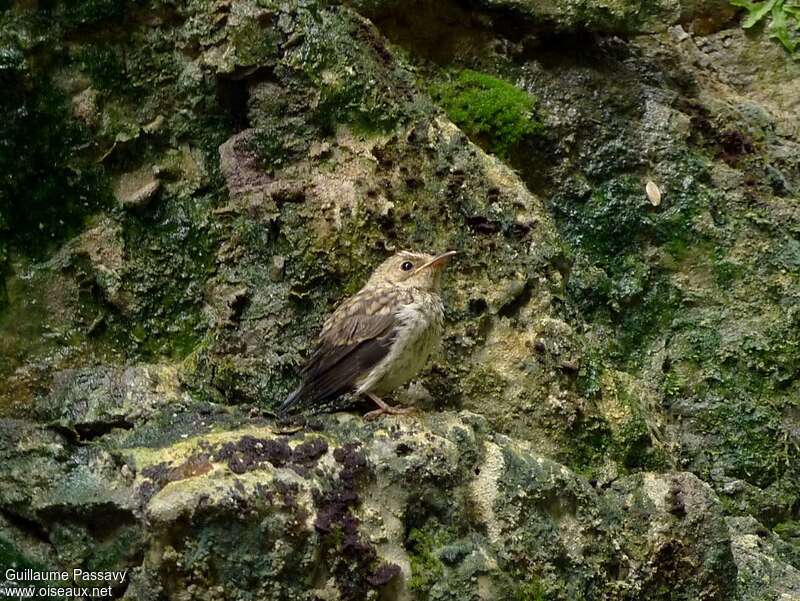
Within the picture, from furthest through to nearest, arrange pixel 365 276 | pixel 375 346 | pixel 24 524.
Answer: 1. pixel 365 276
2. pixel 375 346
3. pixel 24 524

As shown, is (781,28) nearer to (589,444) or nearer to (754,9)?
(754,9)

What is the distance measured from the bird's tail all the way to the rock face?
0.21 m

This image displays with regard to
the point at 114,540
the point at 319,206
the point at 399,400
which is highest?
the point at 319,206

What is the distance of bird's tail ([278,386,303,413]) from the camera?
513cm

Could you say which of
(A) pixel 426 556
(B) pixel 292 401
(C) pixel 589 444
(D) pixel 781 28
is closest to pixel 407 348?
(B) pixel 292 401

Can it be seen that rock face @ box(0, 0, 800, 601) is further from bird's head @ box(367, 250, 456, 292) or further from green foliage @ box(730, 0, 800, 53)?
green foliage @ box(730, 0, 800, 53)

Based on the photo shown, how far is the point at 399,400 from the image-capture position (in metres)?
5.59

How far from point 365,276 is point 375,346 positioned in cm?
70

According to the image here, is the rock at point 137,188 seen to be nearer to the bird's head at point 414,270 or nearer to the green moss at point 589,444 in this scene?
the bird's head at point 414,270

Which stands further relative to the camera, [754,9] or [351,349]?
[754,9]

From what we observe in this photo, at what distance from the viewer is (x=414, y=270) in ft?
17.7

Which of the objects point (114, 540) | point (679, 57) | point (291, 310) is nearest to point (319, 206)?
point (291, 310)

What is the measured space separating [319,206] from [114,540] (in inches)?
86.7

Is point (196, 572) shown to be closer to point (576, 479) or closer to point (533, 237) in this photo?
point (576, 479)
